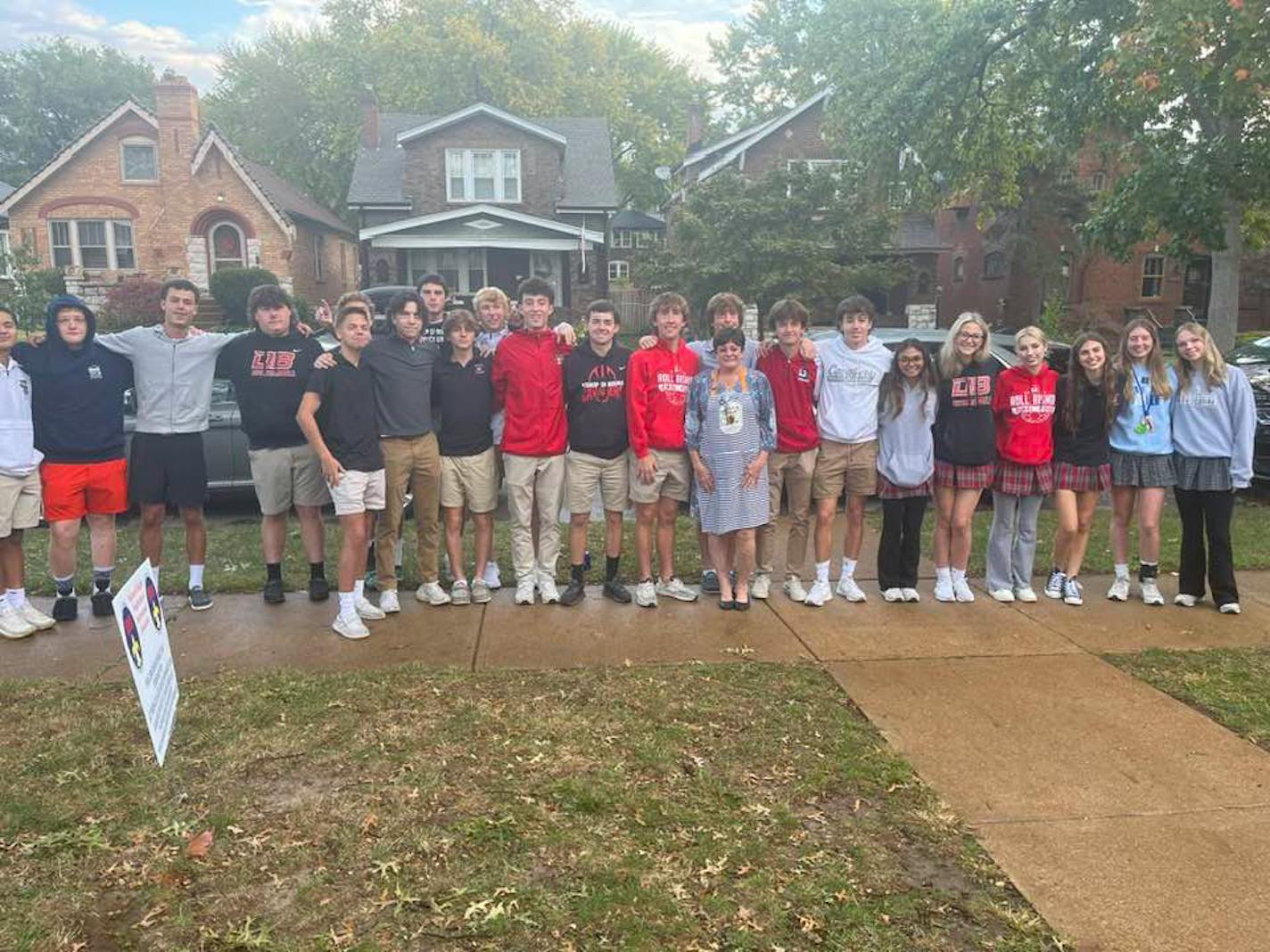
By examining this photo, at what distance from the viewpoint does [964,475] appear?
18.7ft

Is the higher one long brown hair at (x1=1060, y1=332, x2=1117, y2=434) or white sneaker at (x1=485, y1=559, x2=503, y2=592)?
long brown hair at (x1=1060, y1=332, x2=1117, y2=434)

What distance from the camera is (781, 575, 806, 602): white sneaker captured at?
5.84 m

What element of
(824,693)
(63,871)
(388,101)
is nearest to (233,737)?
(63,871)

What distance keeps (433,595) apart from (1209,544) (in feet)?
15.8

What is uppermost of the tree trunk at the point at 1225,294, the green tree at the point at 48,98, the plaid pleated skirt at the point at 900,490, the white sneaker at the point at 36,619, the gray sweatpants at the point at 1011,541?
the green tree at the point at 48,98

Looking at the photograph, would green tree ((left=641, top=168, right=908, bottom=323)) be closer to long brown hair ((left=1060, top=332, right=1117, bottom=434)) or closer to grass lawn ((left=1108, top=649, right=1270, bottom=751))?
long brown hair ((left=1060, top=332, right=1117, bottom=434))

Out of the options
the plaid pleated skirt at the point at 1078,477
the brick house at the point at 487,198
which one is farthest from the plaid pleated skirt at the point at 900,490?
the brick house at the point at 487,198

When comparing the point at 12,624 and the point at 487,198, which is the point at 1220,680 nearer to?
the point at 12,624

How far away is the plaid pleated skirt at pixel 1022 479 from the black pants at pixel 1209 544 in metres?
0.90

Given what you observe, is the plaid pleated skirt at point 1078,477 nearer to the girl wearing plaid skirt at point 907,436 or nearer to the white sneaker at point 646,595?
the girl wearing plaid skirt at point 907,436

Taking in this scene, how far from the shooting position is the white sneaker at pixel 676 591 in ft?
19.1

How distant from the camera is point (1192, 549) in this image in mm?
5824

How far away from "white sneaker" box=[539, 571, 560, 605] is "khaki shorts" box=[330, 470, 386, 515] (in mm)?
1149

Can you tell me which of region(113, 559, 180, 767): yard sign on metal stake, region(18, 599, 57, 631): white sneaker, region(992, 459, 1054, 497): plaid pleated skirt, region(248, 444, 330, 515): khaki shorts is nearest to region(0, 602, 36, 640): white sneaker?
region(18, 599, 57, 631): white sneaker
